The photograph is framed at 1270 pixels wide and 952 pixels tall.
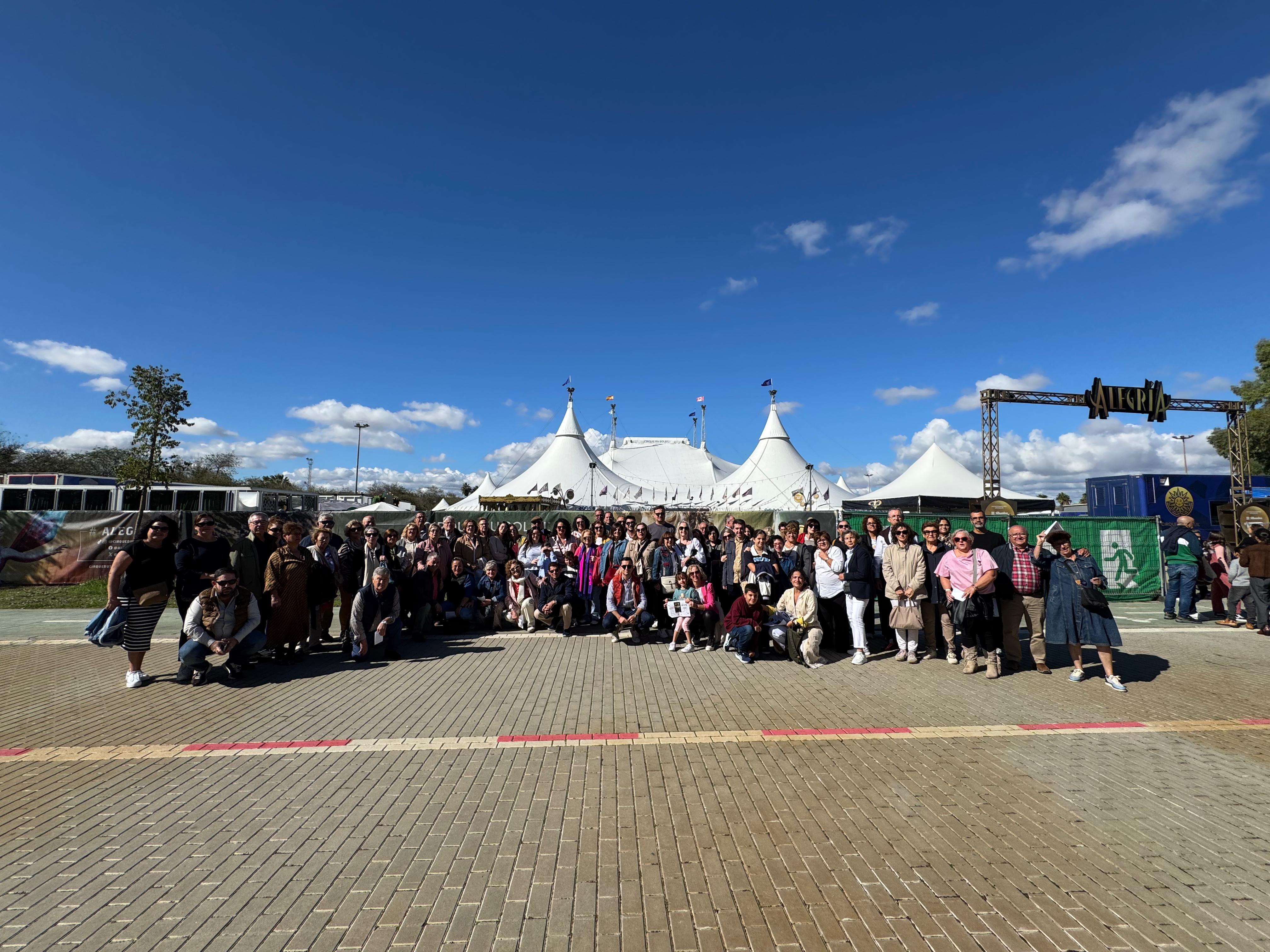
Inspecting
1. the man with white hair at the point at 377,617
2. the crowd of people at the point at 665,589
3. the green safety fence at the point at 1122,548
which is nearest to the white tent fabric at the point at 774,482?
the green safety fence at the point at 1122,548

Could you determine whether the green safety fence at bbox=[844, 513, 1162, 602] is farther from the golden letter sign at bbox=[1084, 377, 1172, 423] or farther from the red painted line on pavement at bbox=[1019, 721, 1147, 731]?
the golden letter sign at bbox=[1084, 377, 1172, 423]

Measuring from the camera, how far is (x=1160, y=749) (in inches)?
177

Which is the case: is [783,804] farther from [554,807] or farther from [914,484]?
[914,484]

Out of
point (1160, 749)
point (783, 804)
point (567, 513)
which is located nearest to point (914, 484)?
point (567, 513)

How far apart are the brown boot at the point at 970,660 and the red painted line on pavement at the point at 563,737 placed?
423 centimetres

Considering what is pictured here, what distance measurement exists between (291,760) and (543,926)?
277 cm

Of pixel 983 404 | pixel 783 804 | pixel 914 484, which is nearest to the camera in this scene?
pixel 783 804

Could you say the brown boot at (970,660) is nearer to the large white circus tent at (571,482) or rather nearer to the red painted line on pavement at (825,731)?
the red painted line on pavement at (825,731)

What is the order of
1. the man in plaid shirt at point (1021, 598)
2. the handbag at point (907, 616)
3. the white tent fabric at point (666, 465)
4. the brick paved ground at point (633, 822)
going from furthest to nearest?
1. the white tent fabric at point (666, 465)
2. the handbag at point (907, 616)
3. the man in plaid shirt at point (1021, 598)
4. the brick paved ground at point (633, 822)

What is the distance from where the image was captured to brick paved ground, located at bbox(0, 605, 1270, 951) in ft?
8.32

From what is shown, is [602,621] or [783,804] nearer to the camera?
[783,804]

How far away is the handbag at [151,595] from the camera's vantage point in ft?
20.5

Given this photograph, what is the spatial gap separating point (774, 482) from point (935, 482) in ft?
32.6

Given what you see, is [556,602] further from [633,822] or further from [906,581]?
[633,822]
